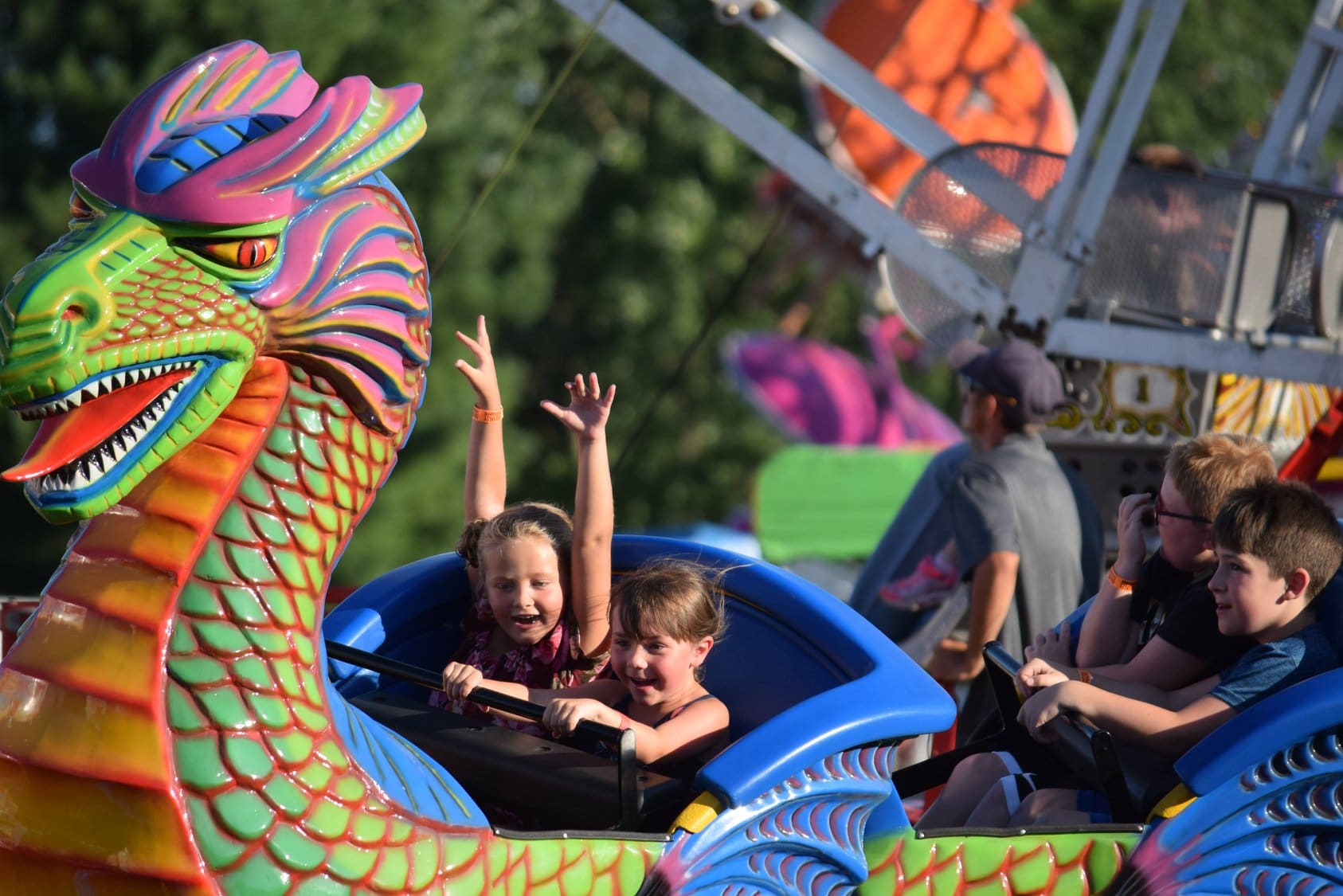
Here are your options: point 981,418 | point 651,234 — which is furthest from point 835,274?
point 981,418

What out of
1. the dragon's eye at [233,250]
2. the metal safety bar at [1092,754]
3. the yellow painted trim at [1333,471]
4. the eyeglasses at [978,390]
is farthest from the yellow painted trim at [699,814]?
the yellow painted trim at [1333,471]

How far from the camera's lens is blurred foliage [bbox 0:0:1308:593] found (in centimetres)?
1152

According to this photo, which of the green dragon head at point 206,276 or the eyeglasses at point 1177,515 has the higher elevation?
the eyeglasses at point 1177,515

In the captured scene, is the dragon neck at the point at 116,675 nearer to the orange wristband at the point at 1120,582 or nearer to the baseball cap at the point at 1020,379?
the orange wristband at the point at 1120,582

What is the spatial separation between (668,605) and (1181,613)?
86cm

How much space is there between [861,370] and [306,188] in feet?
39.6

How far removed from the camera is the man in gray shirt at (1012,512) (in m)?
3.47

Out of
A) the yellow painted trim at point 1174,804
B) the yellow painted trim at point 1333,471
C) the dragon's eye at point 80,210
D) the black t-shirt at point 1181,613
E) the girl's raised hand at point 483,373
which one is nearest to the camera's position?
the dragon's eye at point 80,210

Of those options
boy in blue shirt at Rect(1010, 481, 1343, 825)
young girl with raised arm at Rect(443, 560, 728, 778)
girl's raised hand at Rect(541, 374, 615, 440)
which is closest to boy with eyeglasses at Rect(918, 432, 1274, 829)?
boy in blue shirt at Rect(1010, 481, 1343, 825)

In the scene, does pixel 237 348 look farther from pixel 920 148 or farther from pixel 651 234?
pixel 651 234

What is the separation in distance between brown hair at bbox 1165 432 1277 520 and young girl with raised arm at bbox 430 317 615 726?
37.8 inches

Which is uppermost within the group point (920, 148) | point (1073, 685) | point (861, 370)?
point (920, 148)

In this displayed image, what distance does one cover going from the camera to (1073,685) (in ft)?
7.34

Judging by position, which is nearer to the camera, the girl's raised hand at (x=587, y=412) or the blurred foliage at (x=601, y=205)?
the girl's raised hand at (x=587, y=412)
